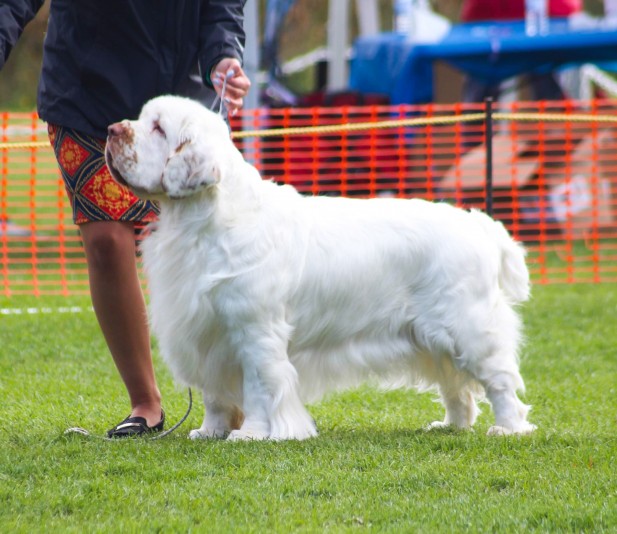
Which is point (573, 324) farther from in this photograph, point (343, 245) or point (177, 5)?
point (177, 5)

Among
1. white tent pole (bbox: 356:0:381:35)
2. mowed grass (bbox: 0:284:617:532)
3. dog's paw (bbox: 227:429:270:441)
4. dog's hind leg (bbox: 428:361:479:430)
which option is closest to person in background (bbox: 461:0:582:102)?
white tent pole (bbox: 356:0:381:35)

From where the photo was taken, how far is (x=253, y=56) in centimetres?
971

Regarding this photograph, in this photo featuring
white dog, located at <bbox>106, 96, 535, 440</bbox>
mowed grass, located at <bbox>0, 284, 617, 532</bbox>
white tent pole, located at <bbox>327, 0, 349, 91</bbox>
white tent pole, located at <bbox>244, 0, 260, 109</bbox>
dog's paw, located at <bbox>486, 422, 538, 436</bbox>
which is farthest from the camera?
white tent pole, located at <bbox>327, 0, 349, 91</bbox>

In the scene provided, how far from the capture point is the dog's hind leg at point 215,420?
14.2 ft

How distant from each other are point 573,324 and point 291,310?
3678 millimetres

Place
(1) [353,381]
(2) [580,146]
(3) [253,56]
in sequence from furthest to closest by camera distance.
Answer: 1. (2) [580,146]
2. (3) [253,56]
3. (1) [353,381]

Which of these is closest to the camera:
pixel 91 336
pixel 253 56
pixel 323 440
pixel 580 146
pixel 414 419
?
pixel 323 440

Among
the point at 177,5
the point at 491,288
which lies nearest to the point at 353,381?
the point at 491,288

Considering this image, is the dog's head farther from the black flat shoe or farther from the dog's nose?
the black flat shoe

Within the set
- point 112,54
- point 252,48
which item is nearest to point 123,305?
point 112,54

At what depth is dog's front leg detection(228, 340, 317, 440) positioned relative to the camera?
4078 millimetres

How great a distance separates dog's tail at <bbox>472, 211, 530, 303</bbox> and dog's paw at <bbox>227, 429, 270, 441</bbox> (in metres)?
1.21

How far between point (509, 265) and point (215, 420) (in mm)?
1375

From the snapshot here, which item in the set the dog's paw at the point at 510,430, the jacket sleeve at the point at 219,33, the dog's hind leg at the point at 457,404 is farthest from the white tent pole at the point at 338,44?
the dog's paw at the point at 510,430
